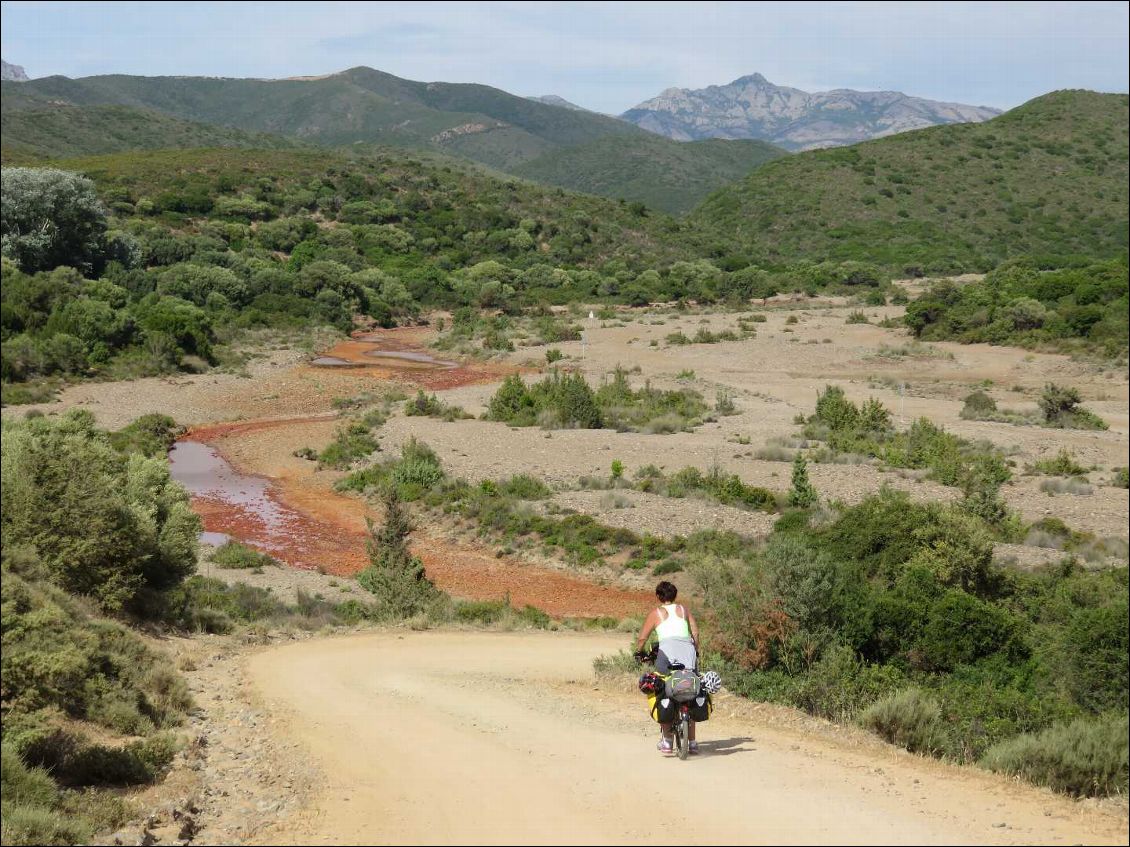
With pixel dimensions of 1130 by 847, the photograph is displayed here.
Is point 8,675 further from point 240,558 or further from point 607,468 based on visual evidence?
point 607,468

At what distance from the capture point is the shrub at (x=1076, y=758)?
22.1 feet

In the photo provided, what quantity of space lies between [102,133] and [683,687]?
359 ft

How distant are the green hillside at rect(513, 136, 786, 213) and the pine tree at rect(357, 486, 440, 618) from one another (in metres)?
118

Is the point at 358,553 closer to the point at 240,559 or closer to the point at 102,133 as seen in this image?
the point at 240,559

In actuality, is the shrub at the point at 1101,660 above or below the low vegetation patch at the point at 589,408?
above

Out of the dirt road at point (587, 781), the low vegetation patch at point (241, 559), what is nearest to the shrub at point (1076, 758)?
the dirt road at point (587, 781)

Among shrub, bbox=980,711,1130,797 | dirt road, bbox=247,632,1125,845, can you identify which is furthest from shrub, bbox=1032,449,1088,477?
shrub, bbox=980,711,1130,797

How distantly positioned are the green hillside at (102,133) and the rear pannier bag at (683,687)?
3131 inches

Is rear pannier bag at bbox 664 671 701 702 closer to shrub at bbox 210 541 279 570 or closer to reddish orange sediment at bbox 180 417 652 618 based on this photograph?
reddish orange sediment at bbox 180 417 652 618

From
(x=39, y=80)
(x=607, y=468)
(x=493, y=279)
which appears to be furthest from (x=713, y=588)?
(x=39, y=80)

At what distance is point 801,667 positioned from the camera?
978 centimetres

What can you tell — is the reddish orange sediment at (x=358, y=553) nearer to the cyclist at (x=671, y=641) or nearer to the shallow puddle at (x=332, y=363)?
the cyclist at (x=671, y=641)

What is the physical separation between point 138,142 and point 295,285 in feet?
199

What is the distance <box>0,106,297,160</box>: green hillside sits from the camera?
8894 centimetres
